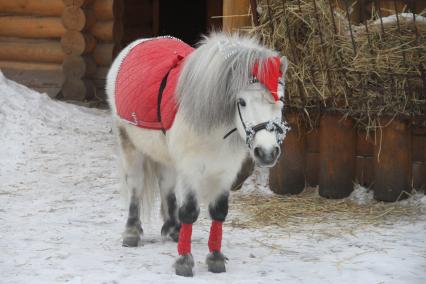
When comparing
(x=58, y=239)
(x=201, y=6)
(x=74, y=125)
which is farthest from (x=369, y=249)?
(x=201, y=6)

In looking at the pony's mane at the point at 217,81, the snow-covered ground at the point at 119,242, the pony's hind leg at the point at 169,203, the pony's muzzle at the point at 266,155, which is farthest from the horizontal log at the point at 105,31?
the pony's muzzle at the point at 266,155

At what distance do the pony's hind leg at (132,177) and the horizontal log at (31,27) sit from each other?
5786 mm

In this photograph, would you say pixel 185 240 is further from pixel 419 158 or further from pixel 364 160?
pixel 419 158

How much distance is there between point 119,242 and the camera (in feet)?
17.6

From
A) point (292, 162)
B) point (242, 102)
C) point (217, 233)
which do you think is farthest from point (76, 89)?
point (242, 102)

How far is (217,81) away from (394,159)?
2.52m

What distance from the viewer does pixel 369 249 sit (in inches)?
209

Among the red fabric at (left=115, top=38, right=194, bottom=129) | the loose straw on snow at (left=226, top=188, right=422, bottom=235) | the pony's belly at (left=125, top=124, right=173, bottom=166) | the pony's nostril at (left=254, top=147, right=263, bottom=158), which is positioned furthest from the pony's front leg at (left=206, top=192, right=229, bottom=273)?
the loose straw on snow at (left=226, top=188, right=422, bottom=235)

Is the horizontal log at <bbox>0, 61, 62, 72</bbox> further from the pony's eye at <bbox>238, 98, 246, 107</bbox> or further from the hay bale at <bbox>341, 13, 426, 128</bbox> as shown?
the pony's eye at <bbox>238, 98, 246, 107</bbox>

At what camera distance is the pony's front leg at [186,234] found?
15.1ft

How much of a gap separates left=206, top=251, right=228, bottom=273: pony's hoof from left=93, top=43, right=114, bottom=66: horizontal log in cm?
666

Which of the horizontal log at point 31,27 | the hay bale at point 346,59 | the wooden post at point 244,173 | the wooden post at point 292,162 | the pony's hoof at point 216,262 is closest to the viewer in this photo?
the pony's hoof at point 216,262

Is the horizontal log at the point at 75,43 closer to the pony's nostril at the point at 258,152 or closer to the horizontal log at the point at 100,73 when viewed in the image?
the horizontal log at the point at 100,73

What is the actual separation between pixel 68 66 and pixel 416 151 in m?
5.72
